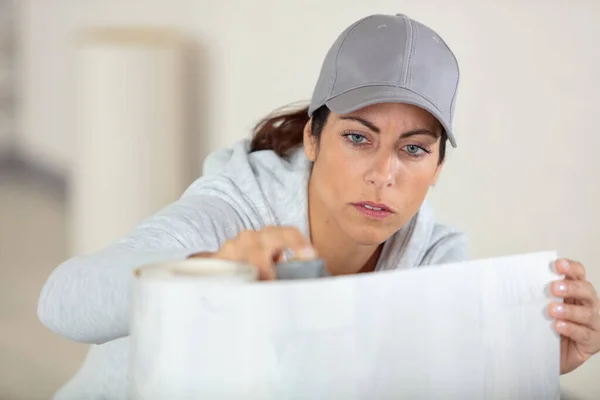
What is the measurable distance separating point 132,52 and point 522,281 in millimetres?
2081

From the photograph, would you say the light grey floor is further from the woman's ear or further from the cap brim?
the cap brim

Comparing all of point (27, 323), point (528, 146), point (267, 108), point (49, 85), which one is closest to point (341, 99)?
point (528, 146)

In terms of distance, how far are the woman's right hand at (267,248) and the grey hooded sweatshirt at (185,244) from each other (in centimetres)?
9

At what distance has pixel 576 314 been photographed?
3.17 feet

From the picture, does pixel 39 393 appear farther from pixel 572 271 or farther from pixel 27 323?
pixel 572 271

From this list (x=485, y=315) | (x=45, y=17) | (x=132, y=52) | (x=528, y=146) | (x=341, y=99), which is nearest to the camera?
(x=485, y=315)

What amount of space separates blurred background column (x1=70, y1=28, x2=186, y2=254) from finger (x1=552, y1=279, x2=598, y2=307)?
75.8 inches

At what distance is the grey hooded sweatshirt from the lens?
2.74ft

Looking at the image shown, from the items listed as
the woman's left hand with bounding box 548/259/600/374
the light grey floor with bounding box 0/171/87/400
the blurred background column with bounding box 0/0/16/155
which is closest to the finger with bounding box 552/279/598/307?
the woman's left hand with bounding box 548/259/600/374

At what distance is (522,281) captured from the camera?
2.91 feet

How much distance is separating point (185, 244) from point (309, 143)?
0.36 meters

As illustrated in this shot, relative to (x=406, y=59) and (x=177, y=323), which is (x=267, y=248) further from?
(x=406, y=59)

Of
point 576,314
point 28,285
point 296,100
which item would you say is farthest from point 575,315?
point 28,285

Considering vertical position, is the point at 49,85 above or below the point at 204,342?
above
